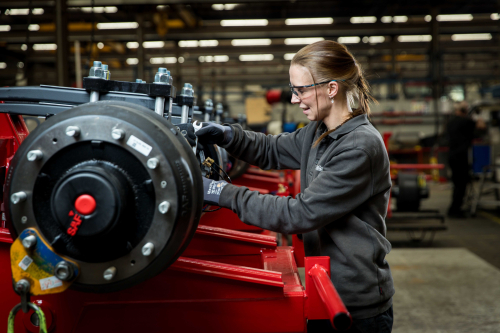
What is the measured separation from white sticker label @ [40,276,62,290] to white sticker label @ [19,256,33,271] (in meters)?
0.04

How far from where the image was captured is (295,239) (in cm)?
203

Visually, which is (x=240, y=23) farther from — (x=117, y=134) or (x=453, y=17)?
(x=117, y=134)

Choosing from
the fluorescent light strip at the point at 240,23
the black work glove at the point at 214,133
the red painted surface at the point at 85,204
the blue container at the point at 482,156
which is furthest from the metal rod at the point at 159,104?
the blue container at the point at 482,156

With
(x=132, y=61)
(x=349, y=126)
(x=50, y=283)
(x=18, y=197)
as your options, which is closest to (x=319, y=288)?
(x=349, y=126)

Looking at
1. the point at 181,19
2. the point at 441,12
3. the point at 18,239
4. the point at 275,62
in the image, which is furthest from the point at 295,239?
the point at 275,62

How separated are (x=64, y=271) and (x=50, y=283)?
0.05 metres

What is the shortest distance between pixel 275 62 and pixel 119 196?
41.8 feet

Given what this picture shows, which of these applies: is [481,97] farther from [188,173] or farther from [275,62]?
[188,173]

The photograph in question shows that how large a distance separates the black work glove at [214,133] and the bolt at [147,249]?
49 centimetres

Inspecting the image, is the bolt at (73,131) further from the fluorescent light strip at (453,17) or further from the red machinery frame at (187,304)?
the fluorescent light strip at (453,17)

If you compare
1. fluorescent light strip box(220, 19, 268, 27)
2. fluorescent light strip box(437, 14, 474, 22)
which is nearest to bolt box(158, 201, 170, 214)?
fluorescent light strip box(220, 19, 268, 27)

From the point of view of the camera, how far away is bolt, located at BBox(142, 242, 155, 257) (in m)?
0.95

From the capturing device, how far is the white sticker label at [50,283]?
0.96 m

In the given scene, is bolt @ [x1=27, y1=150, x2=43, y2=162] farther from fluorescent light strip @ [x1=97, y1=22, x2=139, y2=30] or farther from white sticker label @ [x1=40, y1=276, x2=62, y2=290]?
fluorescent light strip @ [x1=97, y1=22, x2=139, y2=30]
